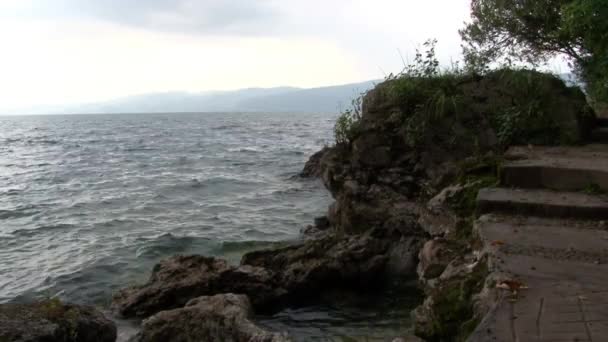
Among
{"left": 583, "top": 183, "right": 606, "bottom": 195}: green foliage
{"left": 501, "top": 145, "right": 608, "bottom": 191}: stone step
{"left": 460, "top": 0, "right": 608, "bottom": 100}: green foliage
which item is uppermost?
{"left": 460, "top": 0, "right": 608, "bottom": 100}: green foliage

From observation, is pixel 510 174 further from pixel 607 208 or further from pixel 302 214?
pixel 302 214

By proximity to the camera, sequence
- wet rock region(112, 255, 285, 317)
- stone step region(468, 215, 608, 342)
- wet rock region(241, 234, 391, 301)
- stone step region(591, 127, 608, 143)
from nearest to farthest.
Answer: stone step region(468, 215, 608, 342) → wet rock region(112, 255, 285, 317) → wet rock region(241, 234, 391, 301) → stone step region(591, 127, 608, 143)

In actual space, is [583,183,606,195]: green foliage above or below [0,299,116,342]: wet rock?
above

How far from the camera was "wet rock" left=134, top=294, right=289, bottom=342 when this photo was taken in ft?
17.1

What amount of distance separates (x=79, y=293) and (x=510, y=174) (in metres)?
6.58

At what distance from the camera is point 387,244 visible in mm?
7973

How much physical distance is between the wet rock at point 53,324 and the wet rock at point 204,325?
1.42 feet

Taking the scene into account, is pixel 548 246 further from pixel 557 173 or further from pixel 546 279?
pixel 557 173

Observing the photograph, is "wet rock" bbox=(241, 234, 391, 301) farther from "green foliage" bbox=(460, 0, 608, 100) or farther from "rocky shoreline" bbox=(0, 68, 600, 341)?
"green foliage" bbox=(460, 0, 608, 100)

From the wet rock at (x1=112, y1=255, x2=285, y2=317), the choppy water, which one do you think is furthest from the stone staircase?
the wet rock at (x1=112, y1=255, x2=285, y2=317)

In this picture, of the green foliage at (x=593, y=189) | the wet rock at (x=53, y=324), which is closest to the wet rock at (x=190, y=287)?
the wet rock at (x=53, y=324)

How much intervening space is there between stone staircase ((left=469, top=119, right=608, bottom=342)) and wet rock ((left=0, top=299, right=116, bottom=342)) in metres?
4.06

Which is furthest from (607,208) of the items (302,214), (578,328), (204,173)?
(204,173)

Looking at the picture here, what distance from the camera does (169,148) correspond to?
32469mm
